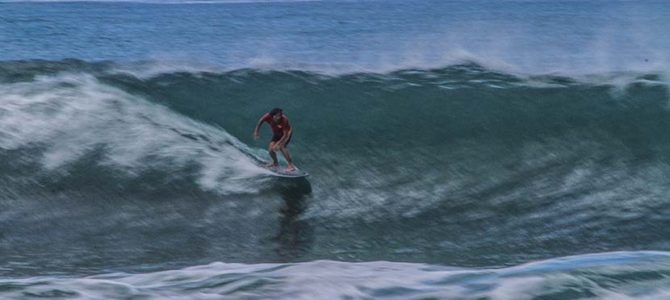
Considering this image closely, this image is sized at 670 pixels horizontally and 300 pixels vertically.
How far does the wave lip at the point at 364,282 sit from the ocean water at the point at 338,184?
3cm

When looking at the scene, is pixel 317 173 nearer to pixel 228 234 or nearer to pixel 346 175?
pixel 346 175

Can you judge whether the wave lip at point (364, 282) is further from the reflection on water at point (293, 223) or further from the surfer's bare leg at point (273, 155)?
the surfer's bare leg at point (273, 155)

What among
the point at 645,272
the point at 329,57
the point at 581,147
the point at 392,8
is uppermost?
the point at 392,8

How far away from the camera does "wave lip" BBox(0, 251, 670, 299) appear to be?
32.2 feet

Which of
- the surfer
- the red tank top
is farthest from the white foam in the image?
the red tank top

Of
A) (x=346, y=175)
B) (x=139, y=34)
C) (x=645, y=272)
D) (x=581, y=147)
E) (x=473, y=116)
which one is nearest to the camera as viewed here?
(x=645, y=272)

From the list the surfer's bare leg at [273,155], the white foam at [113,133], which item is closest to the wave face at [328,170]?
the white foam at [113,133]

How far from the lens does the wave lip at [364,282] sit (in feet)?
32.2

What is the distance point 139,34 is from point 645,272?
3156 cm

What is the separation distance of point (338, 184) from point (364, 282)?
4395 millimetres

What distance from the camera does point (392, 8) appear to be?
176 ft

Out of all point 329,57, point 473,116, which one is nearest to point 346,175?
point 473,116

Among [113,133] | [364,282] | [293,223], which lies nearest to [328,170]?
[293,223]

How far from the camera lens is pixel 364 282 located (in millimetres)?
10188
